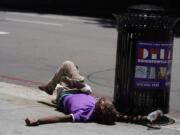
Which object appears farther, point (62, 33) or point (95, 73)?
point (62, 33)

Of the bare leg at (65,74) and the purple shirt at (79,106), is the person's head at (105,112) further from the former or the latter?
the bare leg at (65,74)

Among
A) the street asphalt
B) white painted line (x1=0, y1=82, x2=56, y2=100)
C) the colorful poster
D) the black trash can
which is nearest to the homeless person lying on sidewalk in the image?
the street asphalt

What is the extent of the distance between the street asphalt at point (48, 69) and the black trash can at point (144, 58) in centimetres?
41

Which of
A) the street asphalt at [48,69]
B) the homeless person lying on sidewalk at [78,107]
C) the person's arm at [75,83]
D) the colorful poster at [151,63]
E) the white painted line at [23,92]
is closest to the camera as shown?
the street asphalt at [48,69]

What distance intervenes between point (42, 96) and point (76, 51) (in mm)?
5163

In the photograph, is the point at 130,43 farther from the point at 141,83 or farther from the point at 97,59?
the point at 97,59

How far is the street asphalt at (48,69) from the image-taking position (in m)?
5.75

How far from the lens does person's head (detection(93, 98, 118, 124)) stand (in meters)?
5.95

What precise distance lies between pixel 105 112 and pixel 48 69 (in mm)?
4508

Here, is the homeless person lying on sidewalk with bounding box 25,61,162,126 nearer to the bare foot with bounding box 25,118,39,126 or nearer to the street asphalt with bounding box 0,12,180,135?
the bare foot with bounding box 25,118,39,126

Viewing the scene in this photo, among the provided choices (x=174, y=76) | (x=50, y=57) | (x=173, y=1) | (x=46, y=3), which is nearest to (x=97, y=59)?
(x=50, y=57)

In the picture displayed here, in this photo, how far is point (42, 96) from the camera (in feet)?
25.1

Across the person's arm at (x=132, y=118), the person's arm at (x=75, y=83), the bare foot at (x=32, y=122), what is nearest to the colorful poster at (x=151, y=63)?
the person's arm at (x=132, y=118)

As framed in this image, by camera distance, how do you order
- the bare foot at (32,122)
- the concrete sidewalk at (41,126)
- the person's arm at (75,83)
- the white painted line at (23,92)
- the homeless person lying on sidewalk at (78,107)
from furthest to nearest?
the white painted line at (23,92), the person's arm at (75,83), the homeless person lying on sidewalk at (78,107), the bare foot at (32,122), the concrete sidewalk at (41,126)
